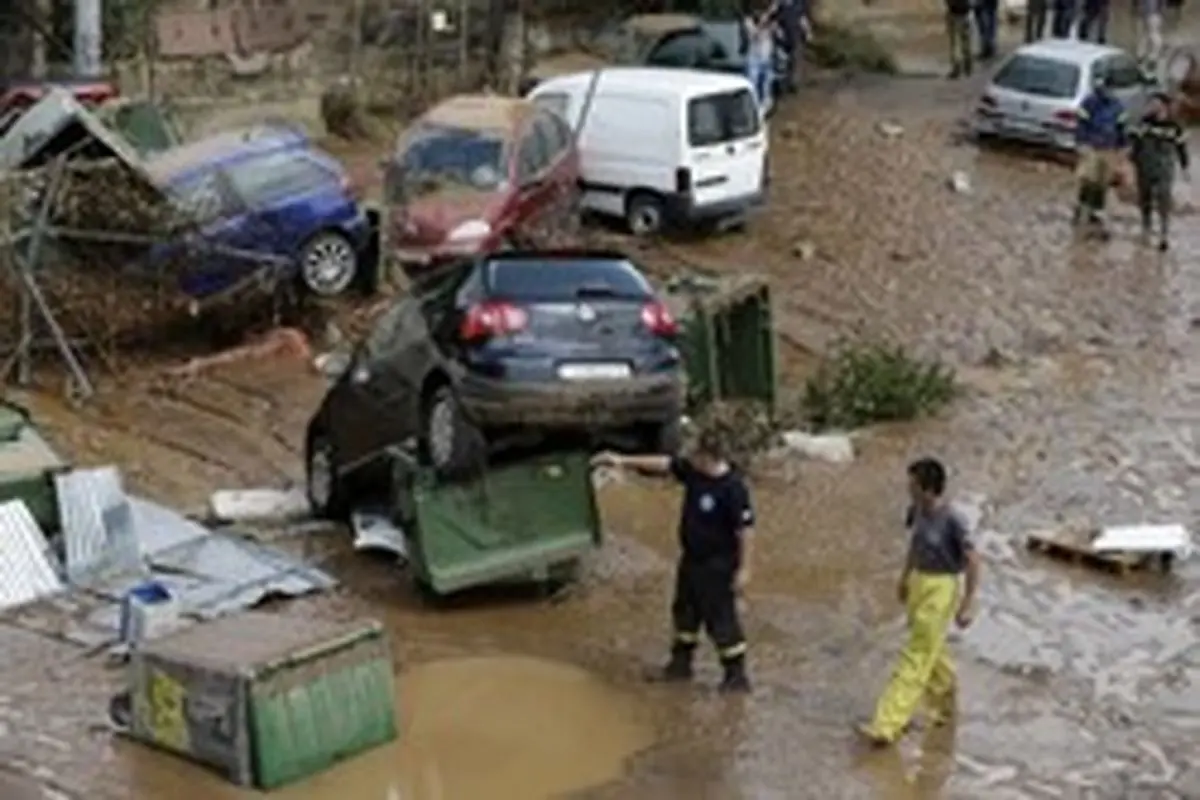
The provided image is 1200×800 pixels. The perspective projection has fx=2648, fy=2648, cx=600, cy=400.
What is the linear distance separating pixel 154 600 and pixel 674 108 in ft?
46.6

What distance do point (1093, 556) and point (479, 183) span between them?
9705mm

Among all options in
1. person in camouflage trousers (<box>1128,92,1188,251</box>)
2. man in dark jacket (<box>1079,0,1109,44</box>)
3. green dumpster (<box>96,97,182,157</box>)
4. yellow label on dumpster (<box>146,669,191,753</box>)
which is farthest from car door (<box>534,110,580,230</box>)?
man in dark jacket (<box>1079,0,1109,44</box>)

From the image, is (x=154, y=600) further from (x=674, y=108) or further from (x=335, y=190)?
(x=674, y=108)

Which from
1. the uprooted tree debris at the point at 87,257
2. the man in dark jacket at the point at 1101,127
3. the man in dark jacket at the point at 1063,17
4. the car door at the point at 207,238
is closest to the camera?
the uprooted tree debris at the point at 87,257

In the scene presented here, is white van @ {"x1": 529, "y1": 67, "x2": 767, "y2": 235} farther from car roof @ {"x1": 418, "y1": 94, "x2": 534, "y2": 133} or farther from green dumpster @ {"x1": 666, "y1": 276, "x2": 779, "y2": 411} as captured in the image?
green dumpster @ {"x1": 666, "y1": 276, "x2": 779, "y2": 411}

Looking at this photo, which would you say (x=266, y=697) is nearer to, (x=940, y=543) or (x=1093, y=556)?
(x=940, y=543)

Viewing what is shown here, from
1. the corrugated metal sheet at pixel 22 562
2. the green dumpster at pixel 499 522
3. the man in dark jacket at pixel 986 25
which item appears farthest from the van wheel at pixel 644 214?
the man in dark jacket at pixel 986 25

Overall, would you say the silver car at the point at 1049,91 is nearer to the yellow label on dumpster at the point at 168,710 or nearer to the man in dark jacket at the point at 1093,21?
the man in dark jacket at the point at 1093,21

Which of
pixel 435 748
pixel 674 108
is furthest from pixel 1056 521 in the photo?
pixel 674 108

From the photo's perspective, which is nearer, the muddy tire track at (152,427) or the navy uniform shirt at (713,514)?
the navy uniform shirt at (713,514)

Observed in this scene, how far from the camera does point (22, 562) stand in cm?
1659

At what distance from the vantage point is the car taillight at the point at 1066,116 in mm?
34469

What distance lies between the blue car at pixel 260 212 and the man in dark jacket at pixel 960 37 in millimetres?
17656

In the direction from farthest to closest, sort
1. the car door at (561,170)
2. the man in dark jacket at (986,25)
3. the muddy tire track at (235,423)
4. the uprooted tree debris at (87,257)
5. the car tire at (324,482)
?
the man in dark jacket at (986,25)
the car door at (561,170)
the uprooted tree debris at (87,257)
the muddy tire track at (235,423)
the car tire at (324,482)
